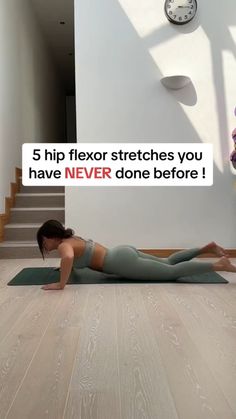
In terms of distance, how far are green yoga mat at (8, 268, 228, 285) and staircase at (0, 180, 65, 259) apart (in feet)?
3.10

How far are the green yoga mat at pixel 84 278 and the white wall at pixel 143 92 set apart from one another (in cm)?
100

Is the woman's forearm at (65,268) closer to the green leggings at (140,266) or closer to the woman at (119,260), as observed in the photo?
the woman at (119,260)

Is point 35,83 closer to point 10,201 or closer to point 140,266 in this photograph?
point 10,201

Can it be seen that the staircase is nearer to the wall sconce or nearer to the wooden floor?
the wooden floor

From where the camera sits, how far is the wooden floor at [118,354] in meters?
1.23

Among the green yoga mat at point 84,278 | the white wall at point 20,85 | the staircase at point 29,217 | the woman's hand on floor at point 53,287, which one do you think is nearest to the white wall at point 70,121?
the white wall at point 20,85

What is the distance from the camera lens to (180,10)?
14.1 feet

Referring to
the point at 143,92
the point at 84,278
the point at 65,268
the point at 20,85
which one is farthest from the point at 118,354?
the point at 20,85

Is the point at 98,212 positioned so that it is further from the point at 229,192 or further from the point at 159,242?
the point at 229,192

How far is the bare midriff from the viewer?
2.95 metres

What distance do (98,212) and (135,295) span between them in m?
1.78

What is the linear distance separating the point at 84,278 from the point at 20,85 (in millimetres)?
3544

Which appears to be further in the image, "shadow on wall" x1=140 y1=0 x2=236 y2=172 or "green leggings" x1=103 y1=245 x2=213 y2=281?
"shadow on wall" x1=140 y1=0 x2=236 y2=172

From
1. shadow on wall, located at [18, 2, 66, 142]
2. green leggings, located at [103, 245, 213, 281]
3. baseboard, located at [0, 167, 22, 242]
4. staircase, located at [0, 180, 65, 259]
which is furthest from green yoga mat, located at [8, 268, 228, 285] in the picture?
shadow on wall, located at [18, 2, 66, 142]
